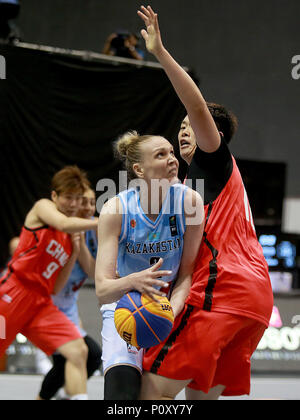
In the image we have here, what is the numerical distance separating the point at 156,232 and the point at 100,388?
10.4 feet

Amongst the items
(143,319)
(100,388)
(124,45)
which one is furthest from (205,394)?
(124,45)

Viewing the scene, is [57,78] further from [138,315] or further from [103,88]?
[138,315]

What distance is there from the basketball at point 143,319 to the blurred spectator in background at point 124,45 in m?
5.08

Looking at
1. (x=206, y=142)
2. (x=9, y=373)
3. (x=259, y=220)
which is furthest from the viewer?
(x=259, y=220)

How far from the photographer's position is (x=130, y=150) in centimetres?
246

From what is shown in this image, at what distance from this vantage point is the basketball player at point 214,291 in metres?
2.24

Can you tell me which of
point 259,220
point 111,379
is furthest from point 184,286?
point 259,220

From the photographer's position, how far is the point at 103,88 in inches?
268

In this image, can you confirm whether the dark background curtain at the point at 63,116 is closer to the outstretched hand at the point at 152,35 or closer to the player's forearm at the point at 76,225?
the player's forearm at the point at 76,225

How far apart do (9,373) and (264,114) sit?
6310 millimetres

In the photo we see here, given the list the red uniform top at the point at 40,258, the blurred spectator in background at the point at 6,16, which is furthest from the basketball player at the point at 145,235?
the blurred spectator in background at the point at 6,16

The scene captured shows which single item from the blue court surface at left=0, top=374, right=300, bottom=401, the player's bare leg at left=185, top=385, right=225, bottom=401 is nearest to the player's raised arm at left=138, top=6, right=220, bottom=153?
the player's bare leg at left=185, top=385, right=225, bottom=401

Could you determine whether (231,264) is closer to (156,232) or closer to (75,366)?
(156,232)
